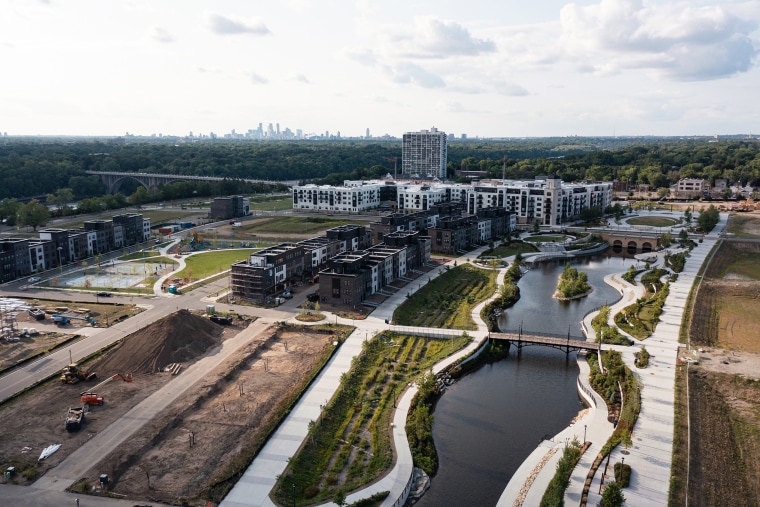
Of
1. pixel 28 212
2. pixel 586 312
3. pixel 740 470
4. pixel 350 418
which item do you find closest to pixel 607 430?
pixel 740 470

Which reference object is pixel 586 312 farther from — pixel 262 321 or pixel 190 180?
pixel 190 180

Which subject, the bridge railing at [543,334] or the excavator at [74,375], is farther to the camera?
the bridge railing at [543,334]

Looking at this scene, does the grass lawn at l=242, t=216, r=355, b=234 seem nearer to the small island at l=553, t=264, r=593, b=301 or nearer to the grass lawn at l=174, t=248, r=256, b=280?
the grass lawn at l=174, t=248, r=256, b=280

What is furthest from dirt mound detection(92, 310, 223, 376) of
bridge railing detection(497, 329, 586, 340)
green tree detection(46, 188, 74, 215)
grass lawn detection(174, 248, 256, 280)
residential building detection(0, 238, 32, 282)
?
green tree detection(46, 188, 74, 215)

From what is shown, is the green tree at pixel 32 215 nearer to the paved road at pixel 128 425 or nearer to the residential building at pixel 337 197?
the residential building at pixel 337 197

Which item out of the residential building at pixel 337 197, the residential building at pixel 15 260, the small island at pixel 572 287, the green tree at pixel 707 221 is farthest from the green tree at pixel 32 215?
the green tree at pixel 707 221

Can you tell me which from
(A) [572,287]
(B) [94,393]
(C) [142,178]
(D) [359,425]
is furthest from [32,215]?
(D) [359,425]
